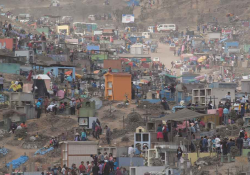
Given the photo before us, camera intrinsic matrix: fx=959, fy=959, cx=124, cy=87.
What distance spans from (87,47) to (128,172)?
42.9m

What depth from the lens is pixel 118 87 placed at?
146ft

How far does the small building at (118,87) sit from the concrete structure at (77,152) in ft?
41.0

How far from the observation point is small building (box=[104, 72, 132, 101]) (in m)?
44.4

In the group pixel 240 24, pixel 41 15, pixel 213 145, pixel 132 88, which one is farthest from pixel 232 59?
pixel 213 145

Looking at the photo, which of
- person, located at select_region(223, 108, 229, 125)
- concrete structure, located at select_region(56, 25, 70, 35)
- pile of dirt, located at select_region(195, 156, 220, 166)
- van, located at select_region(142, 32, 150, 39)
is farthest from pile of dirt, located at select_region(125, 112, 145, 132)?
van, located at select_region(142, 32, 150, 39)

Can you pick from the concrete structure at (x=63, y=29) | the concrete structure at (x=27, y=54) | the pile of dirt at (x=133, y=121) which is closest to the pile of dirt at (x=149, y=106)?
the pile of dirt at (x=133, y=121)

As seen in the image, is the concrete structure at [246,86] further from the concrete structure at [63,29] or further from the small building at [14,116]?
the concrete structure at [63,29]

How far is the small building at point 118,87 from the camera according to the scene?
44.4 m

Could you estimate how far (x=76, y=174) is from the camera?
28.6 metres

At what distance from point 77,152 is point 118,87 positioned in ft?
43.4

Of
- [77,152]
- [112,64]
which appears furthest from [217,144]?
[112,64]

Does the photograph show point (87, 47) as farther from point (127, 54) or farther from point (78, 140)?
point (78, 140)

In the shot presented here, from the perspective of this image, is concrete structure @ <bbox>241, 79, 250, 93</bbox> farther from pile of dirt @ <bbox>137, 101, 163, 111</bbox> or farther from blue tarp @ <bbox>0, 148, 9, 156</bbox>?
blue tarp @ <bbox>0, 148, 9, 156</bbox>

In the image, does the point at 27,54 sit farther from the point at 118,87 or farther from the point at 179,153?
the point at 179,153
